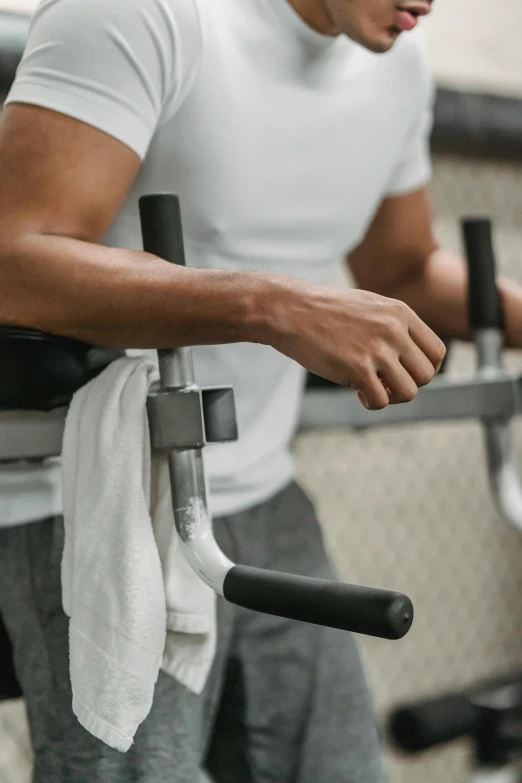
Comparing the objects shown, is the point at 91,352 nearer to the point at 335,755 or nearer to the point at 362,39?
the point at 362,39

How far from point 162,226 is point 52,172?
100 millimetres

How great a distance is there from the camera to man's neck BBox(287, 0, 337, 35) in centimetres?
89

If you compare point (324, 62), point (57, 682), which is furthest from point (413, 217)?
point (57, 682)

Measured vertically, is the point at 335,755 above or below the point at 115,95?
below

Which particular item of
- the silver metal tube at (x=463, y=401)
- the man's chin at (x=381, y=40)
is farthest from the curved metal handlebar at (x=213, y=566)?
the silver metal tube at (x=463, y=401)

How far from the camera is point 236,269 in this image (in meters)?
0.63

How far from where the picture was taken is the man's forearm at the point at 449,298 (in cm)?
107

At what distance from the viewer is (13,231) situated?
67 centimetres

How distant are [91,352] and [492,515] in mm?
1170

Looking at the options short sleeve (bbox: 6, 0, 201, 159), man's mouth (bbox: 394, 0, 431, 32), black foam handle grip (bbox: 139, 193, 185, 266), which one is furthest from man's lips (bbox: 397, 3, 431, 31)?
black foam handle grip (bbox: 139, 193, 185, 266)

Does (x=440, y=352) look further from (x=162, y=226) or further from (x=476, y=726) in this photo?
(x=476, y=726)

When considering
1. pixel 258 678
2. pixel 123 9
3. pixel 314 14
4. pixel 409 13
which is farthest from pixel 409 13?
pixel 258 678

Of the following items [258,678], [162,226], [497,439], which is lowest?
[258,678]

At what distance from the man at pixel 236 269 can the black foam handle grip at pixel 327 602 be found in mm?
128
